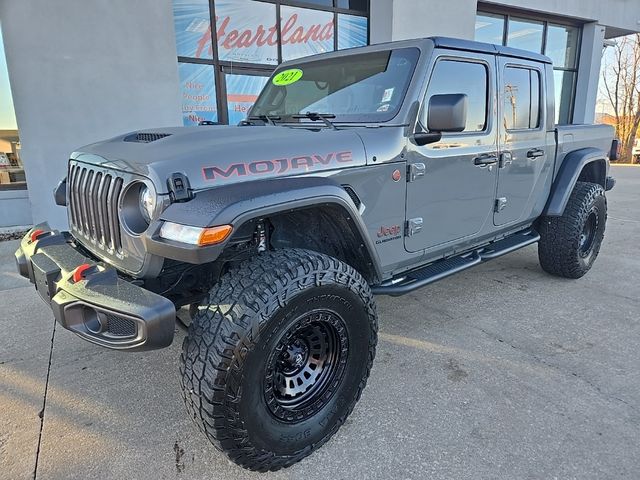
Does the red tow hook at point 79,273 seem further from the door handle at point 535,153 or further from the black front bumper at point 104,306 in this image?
the door handle at point 535,153

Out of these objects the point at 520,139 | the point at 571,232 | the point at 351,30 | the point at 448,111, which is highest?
the point at 351,30

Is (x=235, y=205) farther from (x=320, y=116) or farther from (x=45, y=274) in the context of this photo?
(x=320, y=116)

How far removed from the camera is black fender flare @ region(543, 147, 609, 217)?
409 centimetres

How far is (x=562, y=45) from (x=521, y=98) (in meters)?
11.5

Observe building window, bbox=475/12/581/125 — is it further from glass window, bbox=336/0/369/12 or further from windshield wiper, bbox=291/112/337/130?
windshield wiper, bbox=291/112/337/130

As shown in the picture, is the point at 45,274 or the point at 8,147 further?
the point at 8,147

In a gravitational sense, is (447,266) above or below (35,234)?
below

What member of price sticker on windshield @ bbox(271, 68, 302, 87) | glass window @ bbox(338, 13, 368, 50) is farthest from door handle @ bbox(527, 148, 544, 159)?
glass window @ bbox(338, 13, 368, 50)

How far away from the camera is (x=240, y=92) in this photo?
26.2ft

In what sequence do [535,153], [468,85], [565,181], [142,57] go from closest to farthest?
[468,85] → [535,153] → [565,181] → [142,57]

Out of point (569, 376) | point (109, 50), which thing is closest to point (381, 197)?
point (569, 376)

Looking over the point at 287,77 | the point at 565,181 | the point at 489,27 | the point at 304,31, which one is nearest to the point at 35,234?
the point at 287,77

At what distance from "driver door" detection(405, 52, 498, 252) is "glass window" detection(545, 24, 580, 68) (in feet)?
36.9

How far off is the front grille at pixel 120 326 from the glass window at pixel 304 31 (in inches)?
290
